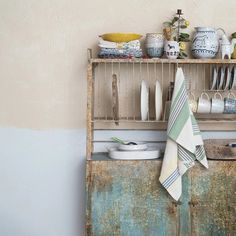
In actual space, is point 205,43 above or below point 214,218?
above

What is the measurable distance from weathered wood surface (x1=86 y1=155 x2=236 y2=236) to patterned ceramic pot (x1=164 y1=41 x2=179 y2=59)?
24.1 inches

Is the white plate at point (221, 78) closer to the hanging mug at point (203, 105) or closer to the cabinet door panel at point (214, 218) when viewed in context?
the hanging mug at point (203, 105)

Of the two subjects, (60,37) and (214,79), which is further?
(60,37)

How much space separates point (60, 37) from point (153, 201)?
3.82ft

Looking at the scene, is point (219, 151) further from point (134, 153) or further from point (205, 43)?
point (205, 43)

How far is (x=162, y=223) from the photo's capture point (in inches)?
93.0

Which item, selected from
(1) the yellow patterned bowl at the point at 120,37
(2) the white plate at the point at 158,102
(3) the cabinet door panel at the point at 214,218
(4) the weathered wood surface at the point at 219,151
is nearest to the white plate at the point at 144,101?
(2) the white plate at the point at 158,102

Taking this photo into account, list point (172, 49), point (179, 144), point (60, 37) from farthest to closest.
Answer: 1. point (60, 37)
2. point (172, 49)
3. point (179, 144)

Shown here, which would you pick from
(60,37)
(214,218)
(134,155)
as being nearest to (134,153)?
(134,155)

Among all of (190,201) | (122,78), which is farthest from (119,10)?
(190,201)

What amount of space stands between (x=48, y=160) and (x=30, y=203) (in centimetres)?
30

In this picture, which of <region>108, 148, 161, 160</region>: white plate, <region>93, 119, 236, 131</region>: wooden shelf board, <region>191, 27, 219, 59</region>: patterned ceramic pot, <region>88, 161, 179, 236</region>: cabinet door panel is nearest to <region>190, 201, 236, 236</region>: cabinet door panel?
<region>88, 161, 179, 236</region>: cabinet door panel

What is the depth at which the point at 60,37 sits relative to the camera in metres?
2.64

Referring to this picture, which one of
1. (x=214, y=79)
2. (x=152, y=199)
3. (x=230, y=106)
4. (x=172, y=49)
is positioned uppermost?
(x=172, y=49)
